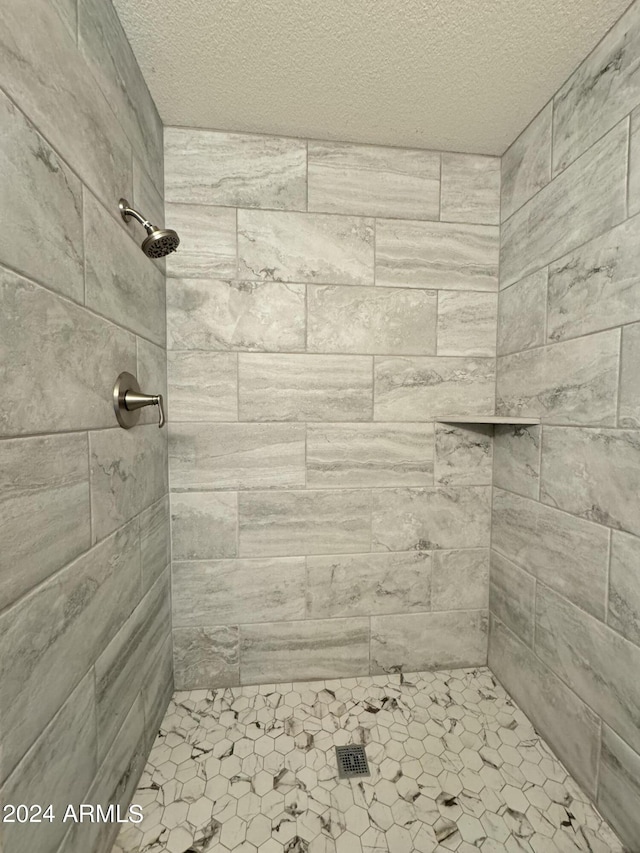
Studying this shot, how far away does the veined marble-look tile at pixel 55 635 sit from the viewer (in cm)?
45

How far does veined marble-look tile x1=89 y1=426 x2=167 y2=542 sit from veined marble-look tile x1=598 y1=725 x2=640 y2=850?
47.1 inches

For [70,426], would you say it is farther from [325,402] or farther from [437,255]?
[437,255]

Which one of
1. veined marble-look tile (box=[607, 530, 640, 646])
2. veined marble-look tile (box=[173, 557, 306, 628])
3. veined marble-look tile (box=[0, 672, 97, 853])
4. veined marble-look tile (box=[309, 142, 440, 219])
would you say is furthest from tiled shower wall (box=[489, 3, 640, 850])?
veined marble-look tile (box=[0, 672, 97, 853])

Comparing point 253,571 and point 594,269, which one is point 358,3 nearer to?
point 594,269

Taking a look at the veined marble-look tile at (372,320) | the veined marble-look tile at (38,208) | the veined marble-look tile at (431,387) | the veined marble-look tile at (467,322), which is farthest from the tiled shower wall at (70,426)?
the veined marble-look tile at (467,322)

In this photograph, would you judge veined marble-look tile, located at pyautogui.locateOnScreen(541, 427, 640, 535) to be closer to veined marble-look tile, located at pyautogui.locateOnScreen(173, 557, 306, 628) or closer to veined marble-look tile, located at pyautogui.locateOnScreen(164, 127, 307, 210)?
veined marble-look tile, located at pyautogui.locateOnScreen(173, 557, 306, 628)

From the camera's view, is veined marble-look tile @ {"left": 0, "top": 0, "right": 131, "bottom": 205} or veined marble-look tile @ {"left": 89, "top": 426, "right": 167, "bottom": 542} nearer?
veined marble-look tile @ {"left": 0, "top": 0, "right": 131, "bottom": 205}

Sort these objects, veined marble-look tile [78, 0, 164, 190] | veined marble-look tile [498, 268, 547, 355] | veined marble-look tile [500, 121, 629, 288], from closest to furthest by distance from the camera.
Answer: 1. veined marble-look tile [78, 0, 164, 190]
2. veined marble-look tile [500, 121, 629, 288]
3. veined marble-look tile [498, 268, 547, 355]

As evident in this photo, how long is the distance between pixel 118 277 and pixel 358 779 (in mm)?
1356

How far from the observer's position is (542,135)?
3.24ft

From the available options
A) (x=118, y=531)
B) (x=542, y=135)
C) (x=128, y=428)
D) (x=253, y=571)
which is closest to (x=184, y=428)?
(x=128, y=428)

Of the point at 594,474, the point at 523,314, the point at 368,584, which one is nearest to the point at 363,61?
the point at 523,314

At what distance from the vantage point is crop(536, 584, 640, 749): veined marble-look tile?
2.39ft

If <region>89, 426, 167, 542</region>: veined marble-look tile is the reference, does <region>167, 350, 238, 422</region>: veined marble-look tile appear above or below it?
above
